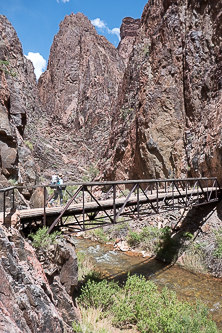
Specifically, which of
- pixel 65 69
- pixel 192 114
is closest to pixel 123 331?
pixel 192 114

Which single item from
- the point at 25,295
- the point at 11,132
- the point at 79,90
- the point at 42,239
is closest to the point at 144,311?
the point at 42,239

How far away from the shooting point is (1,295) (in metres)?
3.24

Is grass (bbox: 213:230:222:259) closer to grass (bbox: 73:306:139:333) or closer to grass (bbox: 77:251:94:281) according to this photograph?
grass (bbox: 77:251:94:281)

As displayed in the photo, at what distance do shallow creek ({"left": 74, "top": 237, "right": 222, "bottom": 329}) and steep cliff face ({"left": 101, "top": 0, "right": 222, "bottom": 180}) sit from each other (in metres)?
7.72

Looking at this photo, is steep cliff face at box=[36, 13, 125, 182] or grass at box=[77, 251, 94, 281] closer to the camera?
grass at box=[77, 251, 94, 281]

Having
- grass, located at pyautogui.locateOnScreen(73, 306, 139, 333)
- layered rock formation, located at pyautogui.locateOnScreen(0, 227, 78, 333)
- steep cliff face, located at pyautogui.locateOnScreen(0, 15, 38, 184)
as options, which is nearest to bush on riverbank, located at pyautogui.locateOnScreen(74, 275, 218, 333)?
grass, located at pyautogui.locateOnScreen(73, 306, 139, 333)

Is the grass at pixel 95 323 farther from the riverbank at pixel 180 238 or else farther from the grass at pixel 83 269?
the riverbank at pixel 180 238

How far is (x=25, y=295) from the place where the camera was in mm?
4199

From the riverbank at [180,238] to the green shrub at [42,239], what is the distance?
31.6 ft

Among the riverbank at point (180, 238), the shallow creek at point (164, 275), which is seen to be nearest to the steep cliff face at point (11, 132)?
the shallow creek at point (164, 275)

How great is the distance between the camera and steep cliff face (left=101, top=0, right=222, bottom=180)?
1851 cm

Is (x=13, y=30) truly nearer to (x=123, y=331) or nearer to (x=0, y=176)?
(x=0, y=176)

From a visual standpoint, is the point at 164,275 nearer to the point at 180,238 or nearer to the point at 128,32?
the point at 180,238

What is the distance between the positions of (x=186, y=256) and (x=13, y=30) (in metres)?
50.5
